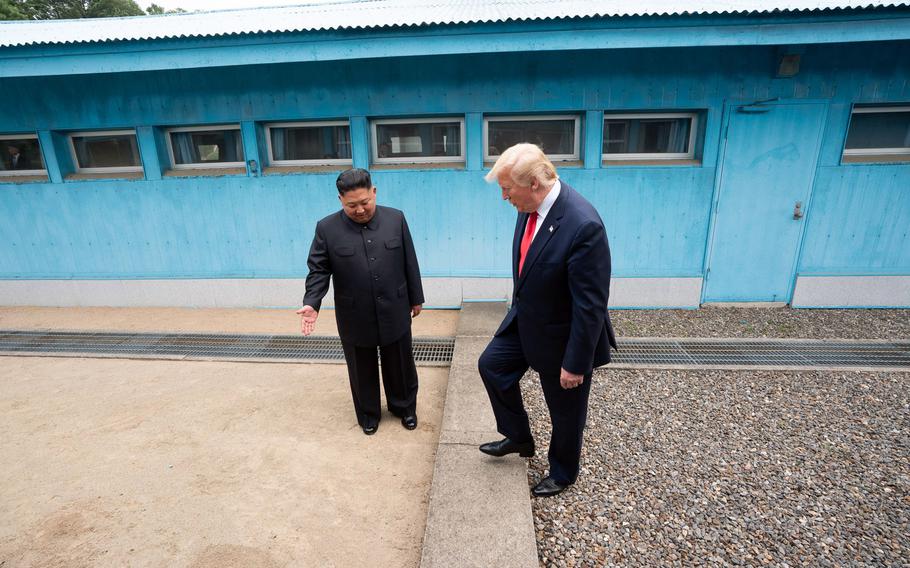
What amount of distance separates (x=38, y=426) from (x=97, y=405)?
14.5 inches

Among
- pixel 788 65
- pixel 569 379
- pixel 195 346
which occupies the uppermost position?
pixel 788 65

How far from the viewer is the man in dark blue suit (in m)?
1.94

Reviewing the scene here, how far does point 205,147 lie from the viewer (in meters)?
5.58

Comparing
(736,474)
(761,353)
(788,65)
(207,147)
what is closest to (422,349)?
(736,474)

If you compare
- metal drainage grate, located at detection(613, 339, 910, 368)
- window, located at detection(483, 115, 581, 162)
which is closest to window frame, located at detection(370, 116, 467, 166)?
window, located at detection(483, 115, 581, 162)

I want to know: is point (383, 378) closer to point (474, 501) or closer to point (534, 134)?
point (474, 501)

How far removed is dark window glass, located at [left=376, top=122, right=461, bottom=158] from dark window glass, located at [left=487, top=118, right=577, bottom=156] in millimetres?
431

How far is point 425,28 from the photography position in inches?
167

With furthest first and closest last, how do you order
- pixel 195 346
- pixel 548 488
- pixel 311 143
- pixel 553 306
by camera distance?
pixel 311 143 < pixel 195 346 < pixel 548 488 < pixel 553 306

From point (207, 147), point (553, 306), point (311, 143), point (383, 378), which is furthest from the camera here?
point (207, 147)

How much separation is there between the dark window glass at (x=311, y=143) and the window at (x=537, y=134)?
5.68 ft

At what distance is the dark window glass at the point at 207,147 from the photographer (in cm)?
547

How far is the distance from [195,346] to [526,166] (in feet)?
14.3

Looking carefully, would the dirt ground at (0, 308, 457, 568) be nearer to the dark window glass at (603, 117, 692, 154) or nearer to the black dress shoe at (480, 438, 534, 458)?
the black dress shoe at (480, 438, 534, 458)
